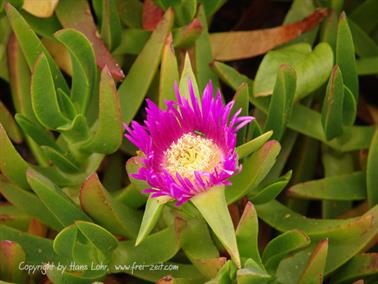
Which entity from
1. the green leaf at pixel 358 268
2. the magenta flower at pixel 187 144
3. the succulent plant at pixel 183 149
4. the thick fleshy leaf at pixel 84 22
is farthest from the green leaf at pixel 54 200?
the green leaf at pixel 358 268

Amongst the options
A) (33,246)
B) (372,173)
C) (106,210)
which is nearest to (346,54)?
(372,173)

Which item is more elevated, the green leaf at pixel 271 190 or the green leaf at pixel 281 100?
the green leaf at pixel 281 100

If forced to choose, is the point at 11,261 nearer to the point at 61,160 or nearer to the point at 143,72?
the point at 61,160

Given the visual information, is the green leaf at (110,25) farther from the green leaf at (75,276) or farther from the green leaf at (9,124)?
the green leaf at (75,276)

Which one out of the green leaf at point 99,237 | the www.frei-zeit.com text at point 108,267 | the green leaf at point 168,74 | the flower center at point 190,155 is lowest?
the www.frei-zeit.com text at point 108,267

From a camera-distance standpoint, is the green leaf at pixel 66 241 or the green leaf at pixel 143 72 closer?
the green leaf at pixel 66 241

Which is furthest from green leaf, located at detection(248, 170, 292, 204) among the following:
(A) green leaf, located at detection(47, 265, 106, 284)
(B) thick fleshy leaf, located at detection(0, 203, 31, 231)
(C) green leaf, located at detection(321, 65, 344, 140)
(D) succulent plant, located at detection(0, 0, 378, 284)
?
(B) thick fleshy leaf, located at detection(0, 203, 31, 231)

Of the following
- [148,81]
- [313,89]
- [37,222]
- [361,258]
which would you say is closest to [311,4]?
[313,89]
